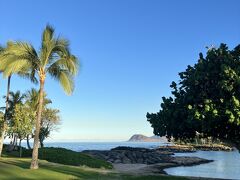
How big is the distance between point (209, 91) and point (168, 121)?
12.2 ft

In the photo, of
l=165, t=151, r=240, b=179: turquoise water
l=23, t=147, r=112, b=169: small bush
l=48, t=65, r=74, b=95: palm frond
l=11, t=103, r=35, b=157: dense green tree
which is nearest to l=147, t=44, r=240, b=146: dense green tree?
l=48, t=65, r=74, b=95: palm frond

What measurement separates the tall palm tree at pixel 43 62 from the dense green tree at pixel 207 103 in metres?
6.74

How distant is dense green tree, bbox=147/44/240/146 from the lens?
26.0m

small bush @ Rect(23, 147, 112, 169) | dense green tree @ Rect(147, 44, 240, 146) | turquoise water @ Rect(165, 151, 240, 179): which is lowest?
turquoise water @ Rect(165, 151, 240, 179)

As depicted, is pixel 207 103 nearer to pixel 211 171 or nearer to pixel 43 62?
pixel 43 62

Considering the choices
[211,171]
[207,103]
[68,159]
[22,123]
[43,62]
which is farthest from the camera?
[211,171]

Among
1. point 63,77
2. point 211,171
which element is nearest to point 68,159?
point 63,77

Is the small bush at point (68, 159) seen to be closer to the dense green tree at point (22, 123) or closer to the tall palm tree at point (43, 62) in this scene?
the dense green tree at point (22, 123)

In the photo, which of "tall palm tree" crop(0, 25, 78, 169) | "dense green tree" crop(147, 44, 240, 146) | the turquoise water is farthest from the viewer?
the turquoise water

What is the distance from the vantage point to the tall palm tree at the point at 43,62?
30484 mm

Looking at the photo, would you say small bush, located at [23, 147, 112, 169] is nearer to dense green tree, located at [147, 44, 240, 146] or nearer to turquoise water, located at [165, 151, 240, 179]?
turquoise water, located at [165, 151, 240, 179]

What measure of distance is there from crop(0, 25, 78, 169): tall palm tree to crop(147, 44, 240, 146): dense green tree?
6.74 m

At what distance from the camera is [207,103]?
26547 mm

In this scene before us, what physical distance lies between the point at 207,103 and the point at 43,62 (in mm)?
12109
